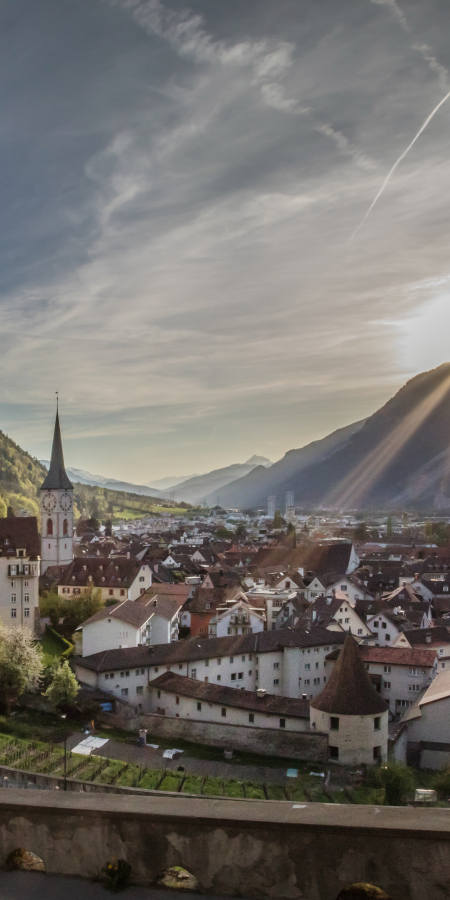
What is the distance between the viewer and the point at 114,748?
3253cm

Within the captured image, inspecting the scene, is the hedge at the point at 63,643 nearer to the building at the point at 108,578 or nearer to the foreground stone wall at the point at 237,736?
the building at the point at 108,578

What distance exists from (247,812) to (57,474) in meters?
81.4

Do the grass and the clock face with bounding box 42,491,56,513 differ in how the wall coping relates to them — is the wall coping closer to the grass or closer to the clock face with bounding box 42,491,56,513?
the grass

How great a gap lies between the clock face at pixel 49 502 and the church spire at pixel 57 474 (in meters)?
0.86

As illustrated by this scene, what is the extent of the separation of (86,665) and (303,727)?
13.3m

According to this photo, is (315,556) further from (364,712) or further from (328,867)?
(328,867)

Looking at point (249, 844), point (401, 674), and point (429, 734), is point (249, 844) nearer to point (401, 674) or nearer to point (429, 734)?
point (429, 734)

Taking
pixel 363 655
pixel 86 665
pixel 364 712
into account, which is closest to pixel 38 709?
pixel 86 665

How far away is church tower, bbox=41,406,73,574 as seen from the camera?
8625cm

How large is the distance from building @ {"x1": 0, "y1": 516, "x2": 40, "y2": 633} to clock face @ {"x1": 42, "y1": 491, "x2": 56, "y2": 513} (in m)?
34.9

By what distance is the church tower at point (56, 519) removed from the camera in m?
86.2

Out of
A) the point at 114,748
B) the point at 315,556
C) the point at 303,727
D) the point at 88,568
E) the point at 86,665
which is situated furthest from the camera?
the point at 315,556

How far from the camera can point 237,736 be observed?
35969mm

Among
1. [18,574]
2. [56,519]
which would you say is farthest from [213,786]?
[56,519]
